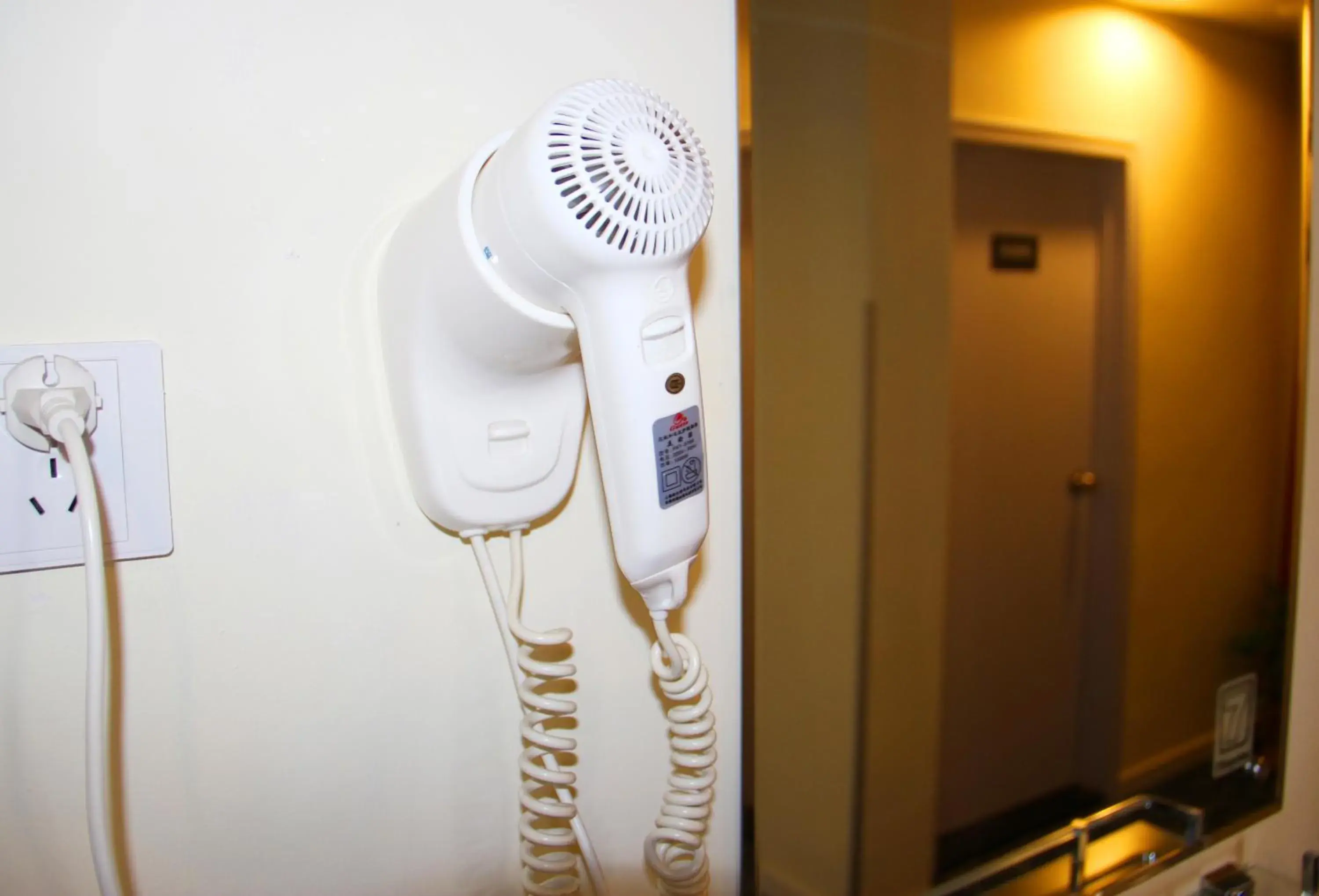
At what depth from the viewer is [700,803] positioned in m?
0.54

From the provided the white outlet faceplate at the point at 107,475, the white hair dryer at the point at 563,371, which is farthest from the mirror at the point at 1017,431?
the white outlet faceplate at the point at 107,475

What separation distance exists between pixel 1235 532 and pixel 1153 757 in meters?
0.31

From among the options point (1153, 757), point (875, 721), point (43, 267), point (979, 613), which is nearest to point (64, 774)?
point (43, 267)

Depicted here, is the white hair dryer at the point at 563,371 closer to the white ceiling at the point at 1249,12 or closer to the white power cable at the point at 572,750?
the white power cable at the point at 572,750

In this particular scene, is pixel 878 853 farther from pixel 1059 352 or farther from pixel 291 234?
pixel 291 234

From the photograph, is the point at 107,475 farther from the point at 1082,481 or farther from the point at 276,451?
the point at 1082,481

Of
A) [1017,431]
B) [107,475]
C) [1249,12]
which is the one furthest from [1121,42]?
[107,475]

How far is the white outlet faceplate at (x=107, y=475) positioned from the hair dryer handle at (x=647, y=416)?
248 mm

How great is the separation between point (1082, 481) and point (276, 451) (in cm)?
84

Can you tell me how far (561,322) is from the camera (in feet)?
1.40

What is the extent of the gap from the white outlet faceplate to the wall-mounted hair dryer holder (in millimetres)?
134

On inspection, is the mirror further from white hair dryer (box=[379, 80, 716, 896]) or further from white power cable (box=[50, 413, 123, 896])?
white power cable (box=[50, 413, 123, 896])

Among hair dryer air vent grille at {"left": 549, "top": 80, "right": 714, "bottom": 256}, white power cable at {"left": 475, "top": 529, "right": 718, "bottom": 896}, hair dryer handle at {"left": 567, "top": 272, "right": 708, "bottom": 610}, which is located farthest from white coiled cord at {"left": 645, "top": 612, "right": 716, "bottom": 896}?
hair dryer air vent grille at {"left": 549, "top": 80, "right": 714, "bottom": 256}

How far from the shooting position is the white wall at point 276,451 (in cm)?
41
